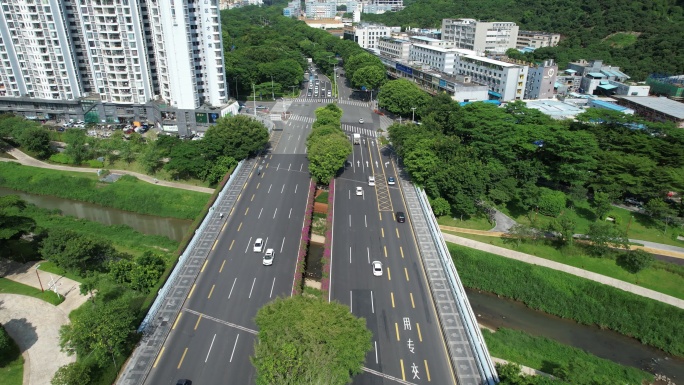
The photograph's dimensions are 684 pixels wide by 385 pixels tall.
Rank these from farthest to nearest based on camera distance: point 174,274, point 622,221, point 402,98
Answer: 1. point 402,98
2. point 622,221
3. point 174,274

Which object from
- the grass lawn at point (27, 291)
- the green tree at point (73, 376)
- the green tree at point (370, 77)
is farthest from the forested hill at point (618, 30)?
the green tree at point (73, 376)

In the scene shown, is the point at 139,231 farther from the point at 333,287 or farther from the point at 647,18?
the point at 647,18

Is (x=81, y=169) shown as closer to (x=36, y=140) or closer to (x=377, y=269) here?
(x=36, y=140)

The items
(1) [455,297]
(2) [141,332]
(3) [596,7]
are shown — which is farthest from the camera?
(3) [596,7]

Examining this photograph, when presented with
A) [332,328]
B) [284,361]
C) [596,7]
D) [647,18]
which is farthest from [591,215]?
[596,7]

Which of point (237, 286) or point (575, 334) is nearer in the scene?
point (237, 286)

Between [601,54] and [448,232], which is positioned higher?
[601,54]

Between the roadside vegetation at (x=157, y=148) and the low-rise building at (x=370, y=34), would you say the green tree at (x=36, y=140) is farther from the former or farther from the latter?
the low-rise building at (x=370, y=34)

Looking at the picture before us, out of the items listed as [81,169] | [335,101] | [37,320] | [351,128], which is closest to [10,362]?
[37,320]
